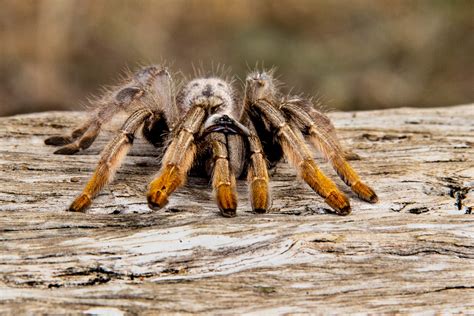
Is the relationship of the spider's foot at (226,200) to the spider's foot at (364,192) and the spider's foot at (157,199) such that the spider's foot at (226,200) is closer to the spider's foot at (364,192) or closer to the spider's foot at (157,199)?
the spider's foot at (157,199)

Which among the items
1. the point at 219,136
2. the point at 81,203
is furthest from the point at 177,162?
the point at 81,203

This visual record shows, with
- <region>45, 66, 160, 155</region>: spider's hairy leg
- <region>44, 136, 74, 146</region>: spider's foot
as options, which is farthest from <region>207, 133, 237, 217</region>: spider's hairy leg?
<region>44, 136, 74, 146</region>: spider's foot

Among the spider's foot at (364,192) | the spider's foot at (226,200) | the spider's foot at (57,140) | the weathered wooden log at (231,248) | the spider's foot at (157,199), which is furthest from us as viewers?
the spider's foot at (57,140)

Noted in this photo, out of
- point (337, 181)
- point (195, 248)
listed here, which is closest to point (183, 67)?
point (337, 181)

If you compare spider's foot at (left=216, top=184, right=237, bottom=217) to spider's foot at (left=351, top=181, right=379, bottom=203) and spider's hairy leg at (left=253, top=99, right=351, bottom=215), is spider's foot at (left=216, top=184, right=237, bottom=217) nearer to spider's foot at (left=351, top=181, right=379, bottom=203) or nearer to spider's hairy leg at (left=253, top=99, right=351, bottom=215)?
spider's hairy leg at (left=253, top=99, right=351, bottom=215)

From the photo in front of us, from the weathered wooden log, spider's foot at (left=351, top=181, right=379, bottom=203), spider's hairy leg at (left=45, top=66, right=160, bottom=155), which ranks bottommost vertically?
the weathered wooden log

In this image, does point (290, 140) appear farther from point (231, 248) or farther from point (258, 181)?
point (231, 248)

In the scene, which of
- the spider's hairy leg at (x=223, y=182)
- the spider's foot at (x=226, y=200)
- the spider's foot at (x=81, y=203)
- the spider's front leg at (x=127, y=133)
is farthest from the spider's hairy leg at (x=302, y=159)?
the spider's foot at (x=81, y=203)
